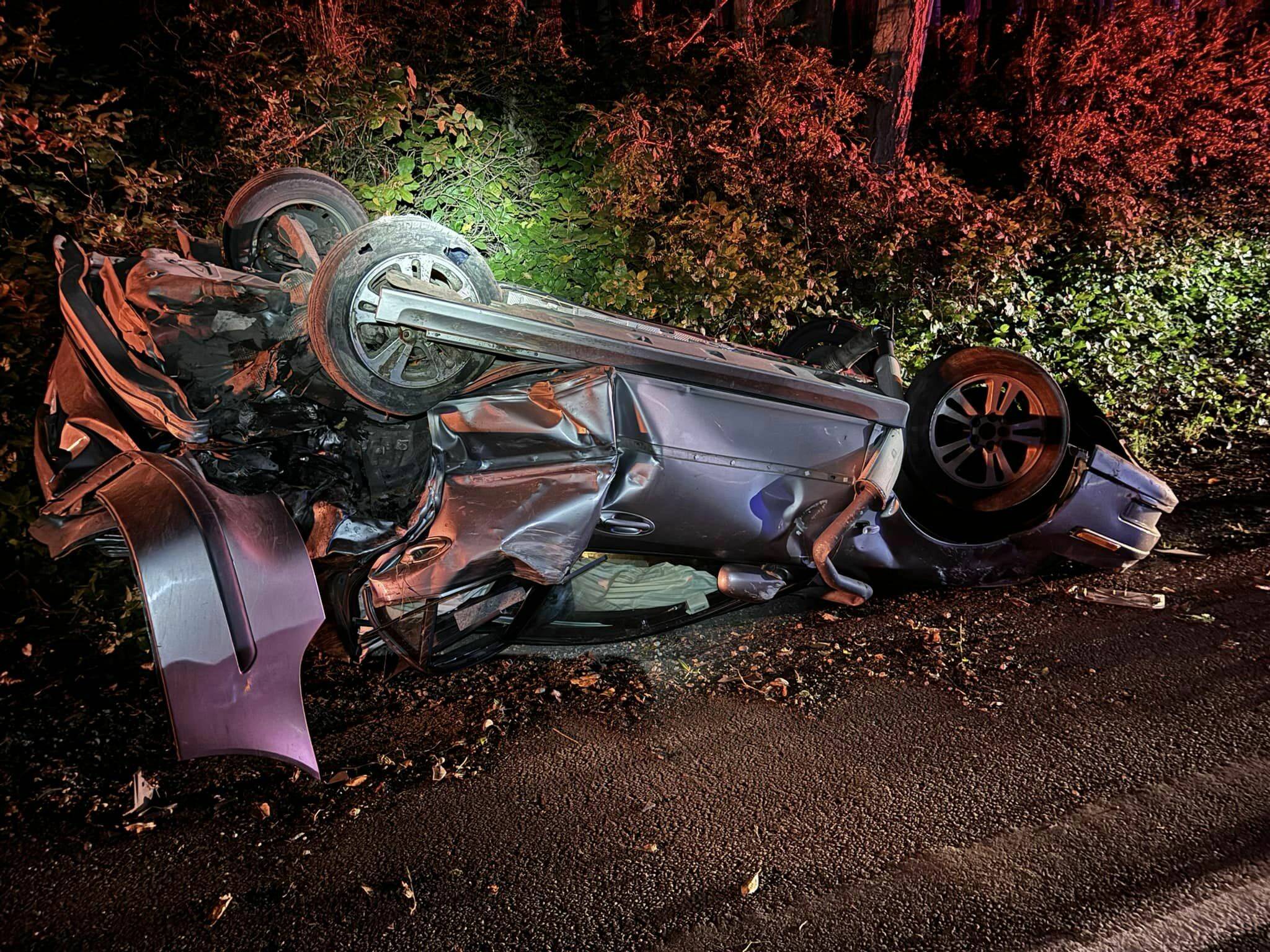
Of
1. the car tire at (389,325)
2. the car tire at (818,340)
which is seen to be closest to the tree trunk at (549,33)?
the car tire at (818,340)

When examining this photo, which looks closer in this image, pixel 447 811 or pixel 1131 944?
pixel 1131 944

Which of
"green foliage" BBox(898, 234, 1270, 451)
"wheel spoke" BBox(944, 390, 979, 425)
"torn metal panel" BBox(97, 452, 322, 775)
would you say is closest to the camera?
"torn metal panel" BBox(97, 452, 322, 775)

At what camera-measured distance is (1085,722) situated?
9.10 feet

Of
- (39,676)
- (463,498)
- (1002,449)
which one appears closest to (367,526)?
(463,498)

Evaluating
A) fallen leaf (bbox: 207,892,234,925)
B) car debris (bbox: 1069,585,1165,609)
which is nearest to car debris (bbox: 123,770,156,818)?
fallen leaf (bbox: 207,892,234,925)

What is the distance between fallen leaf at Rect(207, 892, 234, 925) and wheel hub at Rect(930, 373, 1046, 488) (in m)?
3.04

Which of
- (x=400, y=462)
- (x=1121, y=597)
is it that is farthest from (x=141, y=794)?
(x=1121, y=597)

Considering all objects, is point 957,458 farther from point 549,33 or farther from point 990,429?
point 549,33

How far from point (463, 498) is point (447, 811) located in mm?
974

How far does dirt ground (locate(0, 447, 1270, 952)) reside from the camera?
79.7 inches

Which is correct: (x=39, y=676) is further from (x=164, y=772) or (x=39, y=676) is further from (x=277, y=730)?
(x=277, y=730)

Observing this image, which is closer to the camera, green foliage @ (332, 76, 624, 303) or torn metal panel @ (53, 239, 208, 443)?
torn metal panel @ (53, 239, 208, 443)

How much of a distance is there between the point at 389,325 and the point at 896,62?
6801 millimetres

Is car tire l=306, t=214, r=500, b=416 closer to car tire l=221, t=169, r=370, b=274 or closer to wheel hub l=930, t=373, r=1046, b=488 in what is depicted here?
car tire l=221, t=169, r=370, b=274
